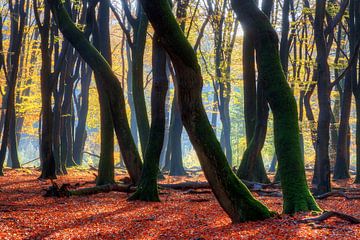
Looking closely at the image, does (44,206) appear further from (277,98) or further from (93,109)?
(93,109)

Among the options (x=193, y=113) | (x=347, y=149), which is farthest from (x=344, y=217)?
(x=347, y=149)

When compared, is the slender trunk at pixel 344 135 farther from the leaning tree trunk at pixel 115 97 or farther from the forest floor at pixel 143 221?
the leaning tree trunk at pixel 115 97

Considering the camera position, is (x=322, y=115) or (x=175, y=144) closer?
(x=322, y=115)

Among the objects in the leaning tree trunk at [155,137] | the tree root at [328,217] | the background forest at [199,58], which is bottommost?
the tree root at [328,217]

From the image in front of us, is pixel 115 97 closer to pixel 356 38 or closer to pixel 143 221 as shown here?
pixel 143 221

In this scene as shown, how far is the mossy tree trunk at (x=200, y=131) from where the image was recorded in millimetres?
6887

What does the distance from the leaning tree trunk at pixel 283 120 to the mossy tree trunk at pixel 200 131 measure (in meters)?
0.84

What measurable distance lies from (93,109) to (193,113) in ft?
90.6

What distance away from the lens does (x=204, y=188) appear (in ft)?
46.2

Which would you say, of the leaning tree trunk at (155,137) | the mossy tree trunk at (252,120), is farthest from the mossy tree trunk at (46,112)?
the mossy tree trunk at (252,120)

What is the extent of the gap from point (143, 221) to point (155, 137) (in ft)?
8.92

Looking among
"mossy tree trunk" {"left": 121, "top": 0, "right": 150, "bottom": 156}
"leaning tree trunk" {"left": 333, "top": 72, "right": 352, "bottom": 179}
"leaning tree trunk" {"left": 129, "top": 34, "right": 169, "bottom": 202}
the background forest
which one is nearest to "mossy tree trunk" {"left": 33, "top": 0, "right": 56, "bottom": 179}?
the background forest

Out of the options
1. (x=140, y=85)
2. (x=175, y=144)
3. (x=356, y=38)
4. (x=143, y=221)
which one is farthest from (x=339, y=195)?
(x=175, y=144)

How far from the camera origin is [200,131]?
22.8 feet
